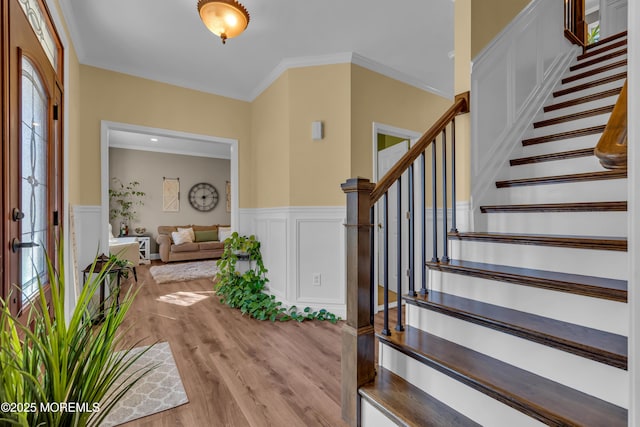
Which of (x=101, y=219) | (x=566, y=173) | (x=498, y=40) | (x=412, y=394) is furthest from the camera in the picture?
(x=101, y=219)

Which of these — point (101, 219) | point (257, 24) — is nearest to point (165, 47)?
point (257, 24)

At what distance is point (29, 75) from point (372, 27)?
2.60 m

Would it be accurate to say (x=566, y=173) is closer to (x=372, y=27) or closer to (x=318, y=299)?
(x=372, y=27)

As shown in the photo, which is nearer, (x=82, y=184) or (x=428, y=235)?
(x=82, y=184)

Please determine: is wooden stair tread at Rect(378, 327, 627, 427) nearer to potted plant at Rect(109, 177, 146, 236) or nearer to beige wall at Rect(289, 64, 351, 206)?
beige wall at Rect(289, 64, 351, 206)

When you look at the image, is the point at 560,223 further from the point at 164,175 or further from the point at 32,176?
the point at 164,175

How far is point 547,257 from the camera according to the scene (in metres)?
1.56

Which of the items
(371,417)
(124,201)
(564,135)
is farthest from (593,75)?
(124,201)

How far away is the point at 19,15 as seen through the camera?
1.57m

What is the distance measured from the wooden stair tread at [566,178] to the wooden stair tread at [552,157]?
140 millimetres

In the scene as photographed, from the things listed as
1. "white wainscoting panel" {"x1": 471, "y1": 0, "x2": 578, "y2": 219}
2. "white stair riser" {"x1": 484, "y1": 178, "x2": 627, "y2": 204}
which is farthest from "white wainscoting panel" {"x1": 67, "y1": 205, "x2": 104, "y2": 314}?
"white stair riser" {"x1": 484, "y1": 178, "x2": 627, "y2": 204}

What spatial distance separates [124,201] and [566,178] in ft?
25.5

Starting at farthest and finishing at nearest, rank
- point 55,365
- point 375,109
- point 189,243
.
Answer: point 189,243
point 375,109
point 55,365

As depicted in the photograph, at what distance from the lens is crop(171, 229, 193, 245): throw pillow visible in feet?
21.9
